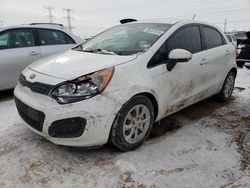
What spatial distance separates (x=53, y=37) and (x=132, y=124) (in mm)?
3605

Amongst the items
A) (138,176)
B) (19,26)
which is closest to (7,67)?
(19,26)

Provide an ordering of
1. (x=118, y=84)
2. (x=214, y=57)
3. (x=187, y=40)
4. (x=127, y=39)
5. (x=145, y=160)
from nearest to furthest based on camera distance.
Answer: (x=118, y=84), (x=145, y=160), (x=127, y=39), (x=187, y=40), (x=214, y=57)

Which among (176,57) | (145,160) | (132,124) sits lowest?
(145,160)

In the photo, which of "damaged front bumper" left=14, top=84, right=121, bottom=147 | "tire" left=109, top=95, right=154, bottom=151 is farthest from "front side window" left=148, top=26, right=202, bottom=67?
"damaged front bumper" left=14, top=84, right=121, bottom=147

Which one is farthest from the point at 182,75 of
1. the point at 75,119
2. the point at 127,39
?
the point at 75,119

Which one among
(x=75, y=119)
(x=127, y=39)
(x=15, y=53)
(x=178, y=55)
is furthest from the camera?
(x=15, y=53)

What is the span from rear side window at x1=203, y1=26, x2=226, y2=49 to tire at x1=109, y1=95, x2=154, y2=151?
69.1 inches

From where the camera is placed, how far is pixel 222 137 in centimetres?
357

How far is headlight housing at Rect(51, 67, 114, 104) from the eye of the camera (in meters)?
2.66

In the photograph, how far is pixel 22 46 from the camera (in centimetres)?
531

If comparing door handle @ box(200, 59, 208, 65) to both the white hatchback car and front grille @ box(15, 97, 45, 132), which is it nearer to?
the white hatchback car

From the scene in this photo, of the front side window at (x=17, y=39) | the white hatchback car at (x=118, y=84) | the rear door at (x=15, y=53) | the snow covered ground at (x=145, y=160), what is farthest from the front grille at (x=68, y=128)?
the front side window at (x=17, y=39)

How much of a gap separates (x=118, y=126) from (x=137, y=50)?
1.01 metres

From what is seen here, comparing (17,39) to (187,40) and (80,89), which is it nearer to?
(80,89)
